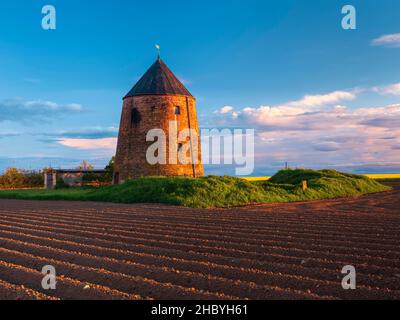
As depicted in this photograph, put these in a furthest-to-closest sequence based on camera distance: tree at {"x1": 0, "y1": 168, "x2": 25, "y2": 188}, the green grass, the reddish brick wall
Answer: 1. tree at {"x1": 0, "y1": 168, "x2": 25, "y2": 188}
2. the reddish brick wall
3. the green grass

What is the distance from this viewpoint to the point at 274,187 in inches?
813

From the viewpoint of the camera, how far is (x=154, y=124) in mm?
28750

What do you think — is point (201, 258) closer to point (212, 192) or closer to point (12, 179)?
point (212, 192)

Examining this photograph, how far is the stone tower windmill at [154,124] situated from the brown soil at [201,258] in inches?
689

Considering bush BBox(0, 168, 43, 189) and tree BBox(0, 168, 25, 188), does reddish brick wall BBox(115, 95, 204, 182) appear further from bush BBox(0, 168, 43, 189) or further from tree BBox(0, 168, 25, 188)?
tree BBox(0, 168, 25, 188)

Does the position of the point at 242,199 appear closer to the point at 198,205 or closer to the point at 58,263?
the point at 198,205

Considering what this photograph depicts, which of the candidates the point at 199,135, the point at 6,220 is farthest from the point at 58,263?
the point at 199,135

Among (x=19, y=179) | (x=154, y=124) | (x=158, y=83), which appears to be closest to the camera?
(x=154, y=124)

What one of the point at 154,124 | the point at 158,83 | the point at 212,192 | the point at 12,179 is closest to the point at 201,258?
the point at 212,192

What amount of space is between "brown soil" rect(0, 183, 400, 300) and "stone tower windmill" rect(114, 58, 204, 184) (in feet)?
57.4

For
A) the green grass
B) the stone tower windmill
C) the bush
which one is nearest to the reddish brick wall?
the stone tower windmill

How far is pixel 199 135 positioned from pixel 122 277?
26104 mm

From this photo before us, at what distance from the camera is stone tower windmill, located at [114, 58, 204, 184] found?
93.9 feet

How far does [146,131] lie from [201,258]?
22.6 meters
